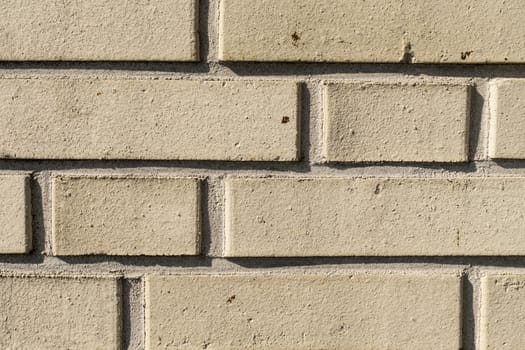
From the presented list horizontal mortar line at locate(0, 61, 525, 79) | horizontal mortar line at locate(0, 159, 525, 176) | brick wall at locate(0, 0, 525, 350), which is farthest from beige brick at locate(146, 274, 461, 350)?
horizontal mortar line at locate(0, 61, 525, 79)

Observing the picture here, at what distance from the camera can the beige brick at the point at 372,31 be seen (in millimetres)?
879

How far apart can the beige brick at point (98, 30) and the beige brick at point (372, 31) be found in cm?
6

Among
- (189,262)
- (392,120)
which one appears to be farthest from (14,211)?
(392,120)

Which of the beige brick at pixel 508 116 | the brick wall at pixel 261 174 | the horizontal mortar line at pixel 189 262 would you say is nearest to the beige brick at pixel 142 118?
the brick wall at pixel 261 174

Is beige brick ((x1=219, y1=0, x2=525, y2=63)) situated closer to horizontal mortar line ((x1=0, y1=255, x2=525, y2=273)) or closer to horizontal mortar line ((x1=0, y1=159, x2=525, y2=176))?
horizontal mortar line ((x1=0, y1=159, x2=525, y2=176))

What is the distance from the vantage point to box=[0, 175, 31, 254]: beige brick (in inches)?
35.0

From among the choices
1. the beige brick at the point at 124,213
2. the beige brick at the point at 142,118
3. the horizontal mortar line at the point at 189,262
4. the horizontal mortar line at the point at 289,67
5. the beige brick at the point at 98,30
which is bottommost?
the horizontal mortar line at the point at 189,262

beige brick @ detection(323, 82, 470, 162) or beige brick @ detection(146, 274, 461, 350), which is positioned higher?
beige brick @ detection(323, 82, 470, 162)

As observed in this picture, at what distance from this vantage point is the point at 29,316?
91 centimetres

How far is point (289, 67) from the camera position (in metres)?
0.89

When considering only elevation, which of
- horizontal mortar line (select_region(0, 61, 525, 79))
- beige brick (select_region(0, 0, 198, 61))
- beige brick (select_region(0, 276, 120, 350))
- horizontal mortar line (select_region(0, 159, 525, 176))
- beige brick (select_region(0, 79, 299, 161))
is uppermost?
beige brick (select_region(0, 0, 198, 61))

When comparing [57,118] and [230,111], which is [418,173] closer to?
[230,111]

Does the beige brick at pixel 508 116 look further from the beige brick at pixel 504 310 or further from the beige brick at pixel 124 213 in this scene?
the beige brick at pixel 124 213

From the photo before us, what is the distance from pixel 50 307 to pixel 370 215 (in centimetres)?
49
